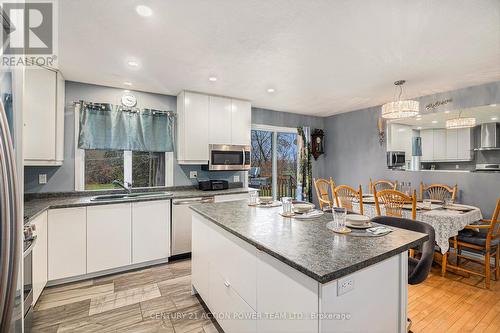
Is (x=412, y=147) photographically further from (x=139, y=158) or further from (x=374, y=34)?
(x=139, y=158)

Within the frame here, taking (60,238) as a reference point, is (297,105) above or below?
above

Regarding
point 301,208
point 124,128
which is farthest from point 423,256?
point 124,128

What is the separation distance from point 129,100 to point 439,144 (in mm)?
4901

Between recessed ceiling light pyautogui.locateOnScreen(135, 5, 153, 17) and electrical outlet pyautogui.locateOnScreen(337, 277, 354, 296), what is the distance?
213 centimetres

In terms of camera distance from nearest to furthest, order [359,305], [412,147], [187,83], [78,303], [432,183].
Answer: [359,305]
[78,303]
[187,83]
[432,183]
[412,147]

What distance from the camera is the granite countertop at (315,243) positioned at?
104 centimetres

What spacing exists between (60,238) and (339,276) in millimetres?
2973

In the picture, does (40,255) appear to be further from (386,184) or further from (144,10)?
(386,184)

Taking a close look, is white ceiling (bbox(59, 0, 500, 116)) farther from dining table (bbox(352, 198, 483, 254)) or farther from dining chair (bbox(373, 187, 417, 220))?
dining table (bbox(352, 198, 483, 254))

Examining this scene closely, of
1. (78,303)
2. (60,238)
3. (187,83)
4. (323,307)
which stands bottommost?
(78,303)

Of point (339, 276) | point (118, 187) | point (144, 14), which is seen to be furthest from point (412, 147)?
point (118, 187)

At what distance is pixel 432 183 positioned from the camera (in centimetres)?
391

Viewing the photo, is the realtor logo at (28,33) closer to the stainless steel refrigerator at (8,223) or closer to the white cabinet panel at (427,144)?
the stainless steel refrigerator at (8,223)

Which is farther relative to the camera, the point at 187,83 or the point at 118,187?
the point at 118,187
